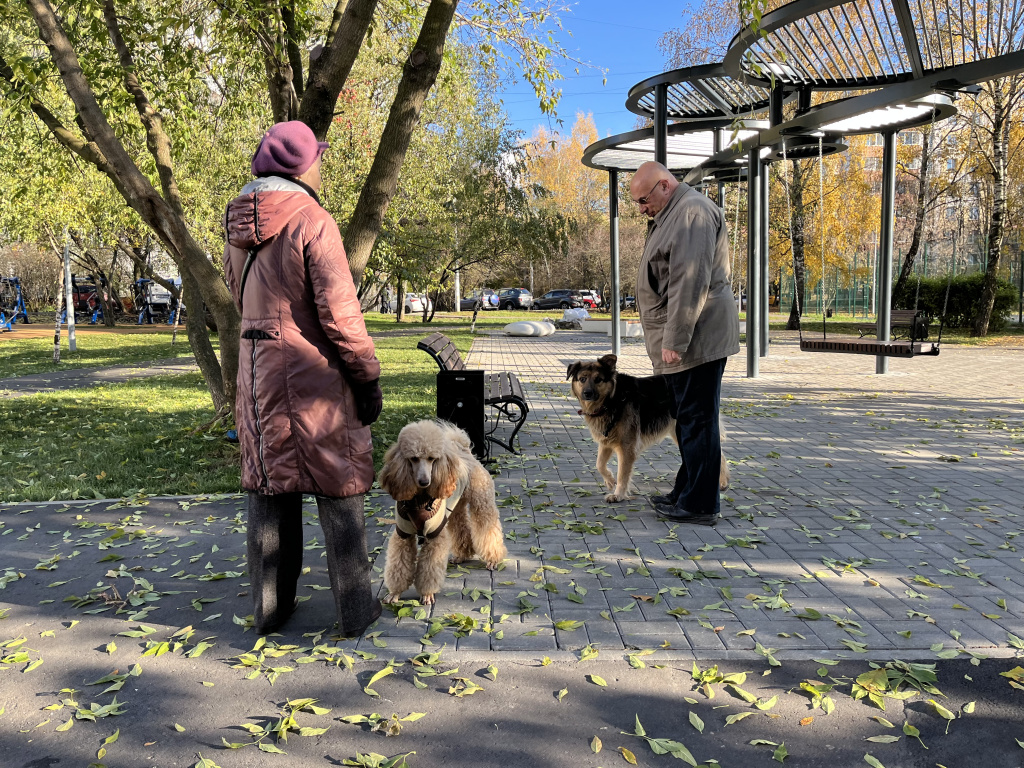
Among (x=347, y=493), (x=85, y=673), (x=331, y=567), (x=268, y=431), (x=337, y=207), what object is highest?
(x=337, y=207)

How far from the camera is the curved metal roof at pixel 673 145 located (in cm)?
1231

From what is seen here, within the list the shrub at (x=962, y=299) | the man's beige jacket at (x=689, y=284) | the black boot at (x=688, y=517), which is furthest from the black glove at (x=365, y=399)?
the shrub at (x=962, y=299)

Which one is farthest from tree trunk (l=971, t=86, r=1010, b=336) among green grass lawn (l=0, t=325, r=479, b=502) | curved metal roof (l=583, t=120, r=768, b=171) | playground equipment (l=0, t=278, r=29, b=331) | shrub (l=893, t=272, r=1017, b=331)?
playground equipment (l=0, t=278, r=29, b=331)

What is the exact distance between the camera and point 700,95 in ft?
37.0

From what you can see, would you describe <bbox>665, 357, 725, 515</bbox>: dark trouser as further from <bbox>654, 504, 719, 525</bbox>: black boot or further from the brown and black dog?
the brown and black dog

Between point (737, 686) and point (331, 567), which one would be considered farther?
point (331, 567)

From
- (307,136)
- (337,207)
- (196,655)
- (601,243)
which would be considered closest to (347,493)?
(196,655)

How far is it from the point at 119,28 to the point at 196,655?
707cm

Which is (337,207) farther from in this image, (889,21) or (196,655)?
(196,655)

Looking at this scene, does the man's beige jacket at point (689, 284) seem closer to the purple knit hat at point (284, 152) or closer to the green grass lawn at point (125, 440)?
the purple knit hat at point (284, 152)

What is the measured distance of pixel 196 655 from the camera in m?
3.16

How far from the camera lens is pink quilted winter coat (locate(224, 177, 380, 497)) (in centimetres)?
302

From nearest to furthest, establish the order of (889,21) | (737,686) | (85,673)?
1. (737,686)
2. (85,673)
3. (889,21)

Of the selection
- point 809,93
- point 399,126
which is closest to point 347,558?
point 399,126
